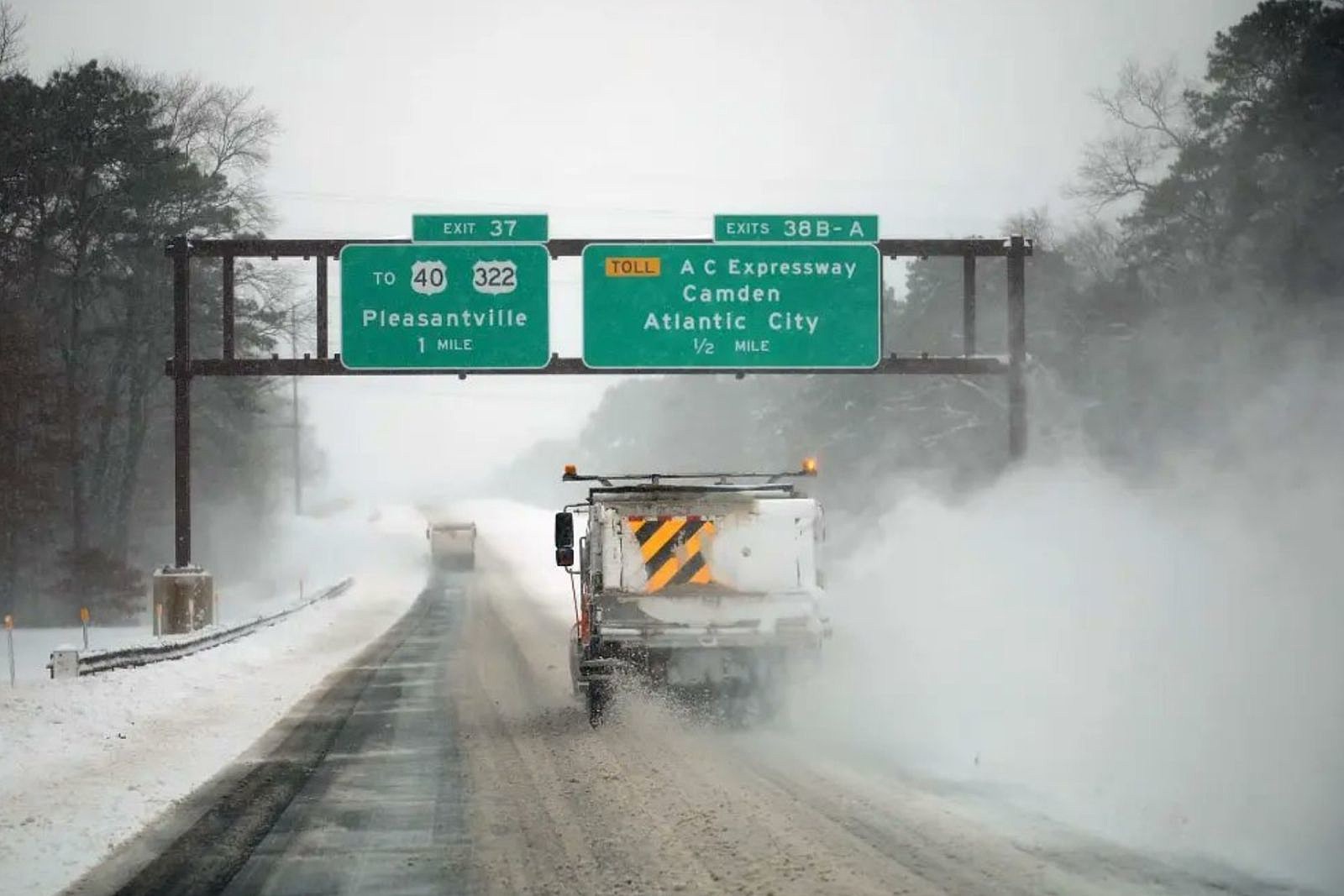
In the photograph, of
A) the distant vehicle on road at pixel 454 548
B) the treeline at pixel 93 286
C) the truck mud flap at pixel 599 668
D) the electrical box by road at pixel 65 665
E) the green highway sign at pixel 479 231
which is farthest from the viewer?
the distant vehicle on road at pixel 454 548

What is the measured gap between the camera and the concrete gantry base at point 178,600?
25.8m

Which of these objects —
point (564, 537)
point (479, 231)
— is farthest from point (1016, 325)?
point (564, 537)

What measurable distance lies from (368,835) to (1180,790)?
18.9 ft

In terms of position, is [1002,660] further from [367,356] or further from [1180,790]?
[367,356]

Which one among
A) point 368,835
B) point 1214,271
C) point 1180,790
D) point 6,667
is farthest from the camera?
A: point 1214,271

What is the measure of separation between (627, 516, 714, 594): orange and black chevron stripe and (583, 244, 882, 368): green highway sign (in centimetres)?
960

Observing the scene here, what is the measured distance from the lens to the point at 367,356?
24141mm

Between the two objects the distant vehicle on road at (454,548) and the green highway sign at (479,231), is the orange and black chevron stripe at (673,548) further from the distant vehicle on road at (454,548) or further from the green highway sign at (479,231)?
the distant vehicle on road at (454,548)

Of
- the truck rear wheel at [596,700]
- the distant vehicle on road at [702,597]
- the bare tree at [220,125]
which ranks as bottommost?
the truck rear wheel at [596,700]

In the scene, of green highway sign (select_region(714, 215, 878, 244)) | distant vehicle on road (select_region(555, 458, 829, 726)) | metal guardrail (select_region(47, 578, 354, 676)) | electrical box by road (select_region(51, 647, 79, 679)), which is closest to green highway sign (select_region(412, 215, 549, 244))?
green highway sign (select_region(714, 215, 878, 244))

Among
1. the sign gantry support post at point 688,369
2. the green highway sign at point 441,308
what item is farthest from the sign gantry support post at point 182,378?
the green highway sign at point 441,308

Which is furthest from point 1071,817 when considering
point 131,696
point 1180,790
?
point 131,696

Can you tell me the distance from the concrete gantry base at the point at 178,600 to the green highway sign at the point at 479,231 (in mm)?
7905

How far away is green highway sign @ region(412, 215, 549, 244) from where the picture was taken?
24203 mm
